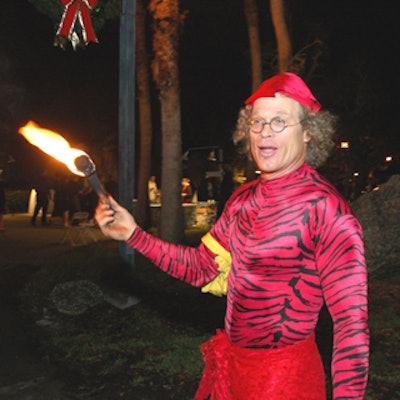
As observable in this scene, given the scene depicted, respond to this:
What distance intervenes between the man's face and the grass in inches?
142

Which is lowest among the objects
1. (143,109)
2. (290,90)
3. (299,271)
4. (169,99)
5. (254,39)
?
(299,271)

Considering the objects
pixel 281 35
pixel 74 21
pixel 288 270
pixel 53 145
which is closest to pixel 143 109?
pixel 281 35

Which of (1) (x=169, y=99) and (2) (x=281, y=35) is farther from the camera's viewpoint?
(2) (x=281, y=35)

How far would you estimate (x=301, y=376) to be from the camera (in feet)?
6.79

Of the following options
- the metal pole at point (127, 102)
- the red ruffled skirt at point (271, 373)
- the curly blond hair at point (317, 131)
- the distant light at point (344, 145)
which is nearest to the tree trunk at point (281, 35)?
the metal pole at point (127, 102)

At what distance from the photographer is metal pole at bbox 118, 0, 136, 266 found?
295 inches

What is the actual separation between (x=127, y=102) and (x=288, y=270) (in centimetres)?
590

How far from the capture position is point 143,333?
6922 millimetres

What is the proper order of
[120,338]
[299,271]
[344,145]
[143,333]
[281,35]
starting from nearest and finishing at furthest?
[299,271], [120,338], [143,333], [281,35], [344,145]

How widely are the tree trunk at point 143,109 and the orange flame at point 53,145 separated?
42.2ft

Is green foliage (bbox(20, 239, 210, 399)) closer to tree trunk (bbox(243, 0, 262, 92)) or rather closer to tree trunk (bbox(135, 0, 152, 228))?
tree trunk (bbox(135, 0, 152, 228))

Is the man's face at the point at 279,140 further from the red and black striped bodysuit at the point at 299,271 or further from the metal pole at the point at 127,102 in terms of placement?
the metal pole at the point at 127,102

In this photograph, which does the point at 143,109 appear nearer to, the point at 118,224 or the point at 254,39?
the point at 254,39

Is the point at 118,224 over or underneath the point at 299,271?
over
